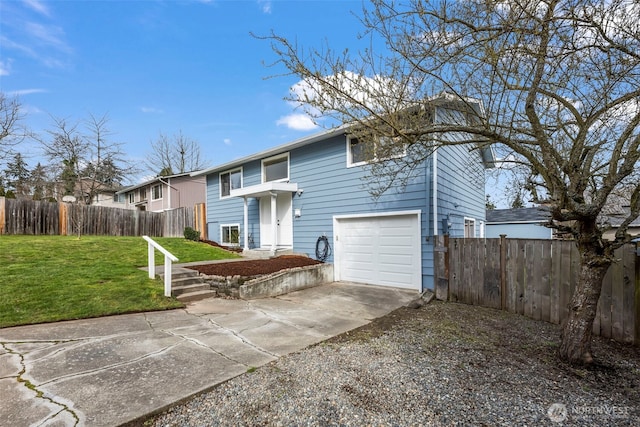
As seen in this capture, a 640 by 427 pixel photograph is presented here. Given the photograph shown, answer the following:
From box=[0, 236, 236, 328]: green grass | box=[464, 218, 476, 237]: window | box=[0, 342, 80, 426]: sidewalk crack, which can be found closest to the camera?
box=[0, 342, 80, 426]: sidewalk crack

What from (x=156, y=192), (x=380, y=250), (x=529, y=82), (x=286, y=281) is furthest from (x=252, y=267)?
(x=156, y=192)

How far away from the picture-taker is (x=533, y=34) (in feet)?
10.6

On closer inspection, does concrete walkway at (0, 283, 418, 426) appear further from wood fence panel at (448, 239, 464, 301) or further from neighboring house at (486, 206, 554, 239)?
neighboring house at (486, 206, 554, 239)

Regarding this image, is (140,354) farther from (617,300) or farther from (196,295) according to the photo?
(617,300)

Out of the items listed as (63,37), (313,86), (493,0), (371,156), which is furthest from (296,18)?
(63,37)

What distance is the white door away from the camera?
1079 cm

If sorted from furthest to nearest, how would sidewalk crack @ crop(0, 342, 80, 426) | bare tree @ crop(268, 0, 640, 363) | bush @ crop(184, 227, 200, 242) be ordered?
bush @ crop(184, 227, 200, 242) → bare tree @ crop(268, 0, 640, 363) → sidewalk crack @ crop(0, 342, 80, 426)

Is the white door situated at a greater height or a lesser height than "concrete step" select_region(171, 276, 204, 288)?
greater

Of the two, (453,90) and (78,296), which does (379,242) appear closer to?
(453,90)

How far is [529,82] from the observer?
3.66 meters

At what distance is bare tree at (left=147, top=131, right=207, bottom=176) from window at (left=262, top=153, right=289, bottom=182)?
65.6 ft

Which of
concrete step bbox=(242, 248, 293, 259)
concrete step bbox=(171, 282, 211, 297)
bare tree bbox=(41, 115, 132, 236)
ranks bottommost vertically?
concrete step bbox=(171, 282, 211, 297)

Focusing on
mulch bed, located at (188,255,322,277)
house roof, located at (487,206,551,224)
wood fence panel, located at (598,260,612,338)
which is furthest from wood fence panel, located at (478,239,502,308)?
house roof, located at (487,206,551,224)

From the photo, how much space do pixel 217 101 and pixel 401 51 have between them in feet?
35.8
